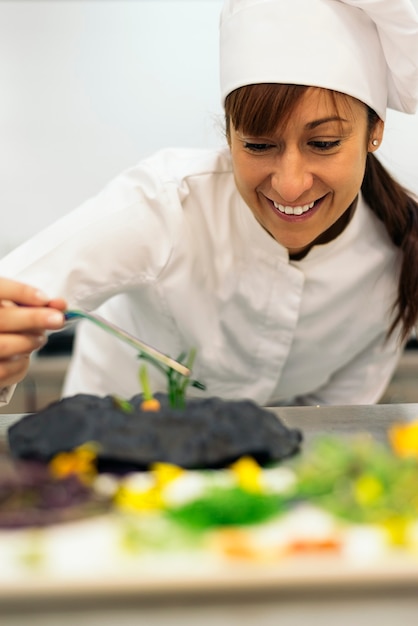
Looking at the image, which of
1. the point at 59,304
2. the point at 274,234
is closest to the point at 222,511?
the point at 59,304

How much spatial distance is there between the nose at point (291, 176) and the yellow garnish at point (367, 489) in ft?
1.78

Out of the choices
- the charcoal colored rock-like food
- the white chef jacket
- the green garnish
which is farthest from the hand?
the green garnish

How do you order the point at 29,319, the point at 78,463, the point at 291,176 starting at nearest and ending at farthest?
the point at 78,463, the point at 29,319, the point at 291,176

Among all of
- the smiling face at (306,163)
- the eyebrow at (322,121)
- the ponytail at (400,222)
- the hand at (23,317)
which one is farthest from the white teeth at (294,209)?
the hand at (23,317)

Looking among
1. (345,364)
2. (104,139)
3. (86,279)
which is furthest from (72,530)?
(104,139)

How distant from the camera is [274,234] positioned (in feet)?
4.14

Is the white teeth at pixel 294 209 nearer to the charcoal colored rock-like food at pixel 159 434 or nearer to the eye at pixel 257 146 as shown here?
the eye at pixel 257 146

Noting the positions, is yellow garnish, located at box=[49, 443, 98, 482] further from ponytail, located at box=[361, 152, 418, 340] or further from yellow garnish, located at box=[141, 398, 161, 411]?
ponytail, located at box=[361, 152, 418, 340]

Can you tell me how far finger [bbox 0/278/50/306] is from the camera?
92 cm

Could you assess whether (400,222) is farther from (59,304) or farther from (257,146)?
(59,304)

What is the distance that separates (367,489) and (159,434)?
0.20 m

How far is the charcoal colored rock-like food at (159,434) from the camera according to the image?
715 mm

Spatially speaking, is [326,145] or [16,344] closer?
[16,344]

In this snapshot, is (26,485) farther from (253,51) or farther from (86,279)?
(253,51)
